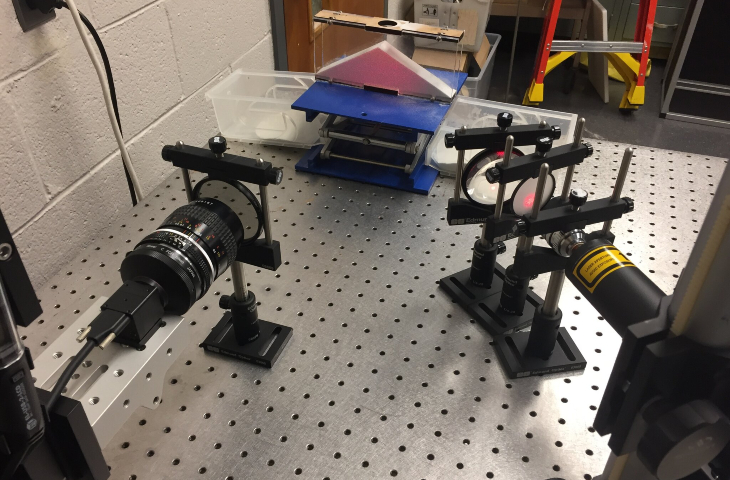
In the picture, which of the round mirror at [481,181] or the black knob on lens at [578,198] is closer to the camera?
the black knob on lens at [578,198]

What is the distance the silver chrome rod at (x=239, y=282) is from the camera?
75 centimetres

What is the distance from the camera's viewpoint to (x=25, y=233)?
0.89 metres

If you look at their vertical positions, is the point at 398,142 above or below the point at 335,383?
above

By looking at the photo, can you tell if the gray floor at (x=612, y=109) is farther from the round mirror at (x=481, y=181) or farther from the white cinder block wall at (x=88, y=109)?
the white cinder block wall at (x=88, y=109)

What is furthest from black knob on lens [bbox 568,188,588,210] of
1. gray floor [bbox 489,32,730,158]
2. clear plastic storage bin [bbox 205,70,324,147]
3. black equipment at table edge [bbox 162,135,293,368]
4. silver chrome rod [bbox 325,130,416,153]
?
gray floor [bbox 489,32,730,158]

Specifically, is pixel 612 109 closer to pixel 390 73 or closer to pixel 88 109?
pixel 390 73

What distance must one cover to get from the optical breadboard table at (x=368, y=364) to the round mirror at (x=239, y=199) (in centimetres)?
18

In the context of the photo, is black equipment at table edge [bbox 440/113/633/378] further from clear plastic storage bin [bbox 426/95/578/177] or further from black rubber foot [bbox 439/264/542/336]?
clear plastic storage bin [bbox 426/95/578/177]

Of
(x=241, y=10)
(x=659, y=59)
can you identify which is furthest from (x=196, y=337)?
(x=659, y=59)

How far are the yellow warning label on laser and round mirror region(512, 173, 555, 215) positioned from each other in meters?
0.16

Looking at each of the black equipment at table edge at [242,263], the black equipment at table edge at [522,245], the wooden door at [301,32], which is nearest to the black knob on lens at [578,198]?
the black equipment at table edge at [522,245]

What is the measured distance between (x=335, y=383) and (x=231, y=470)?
0.54 feet

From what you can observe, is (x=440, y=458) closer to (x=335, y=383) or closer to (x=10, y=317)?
(x=335, y=383)

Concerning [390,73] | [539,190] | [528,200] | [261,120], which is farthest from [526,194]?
[261,120]
